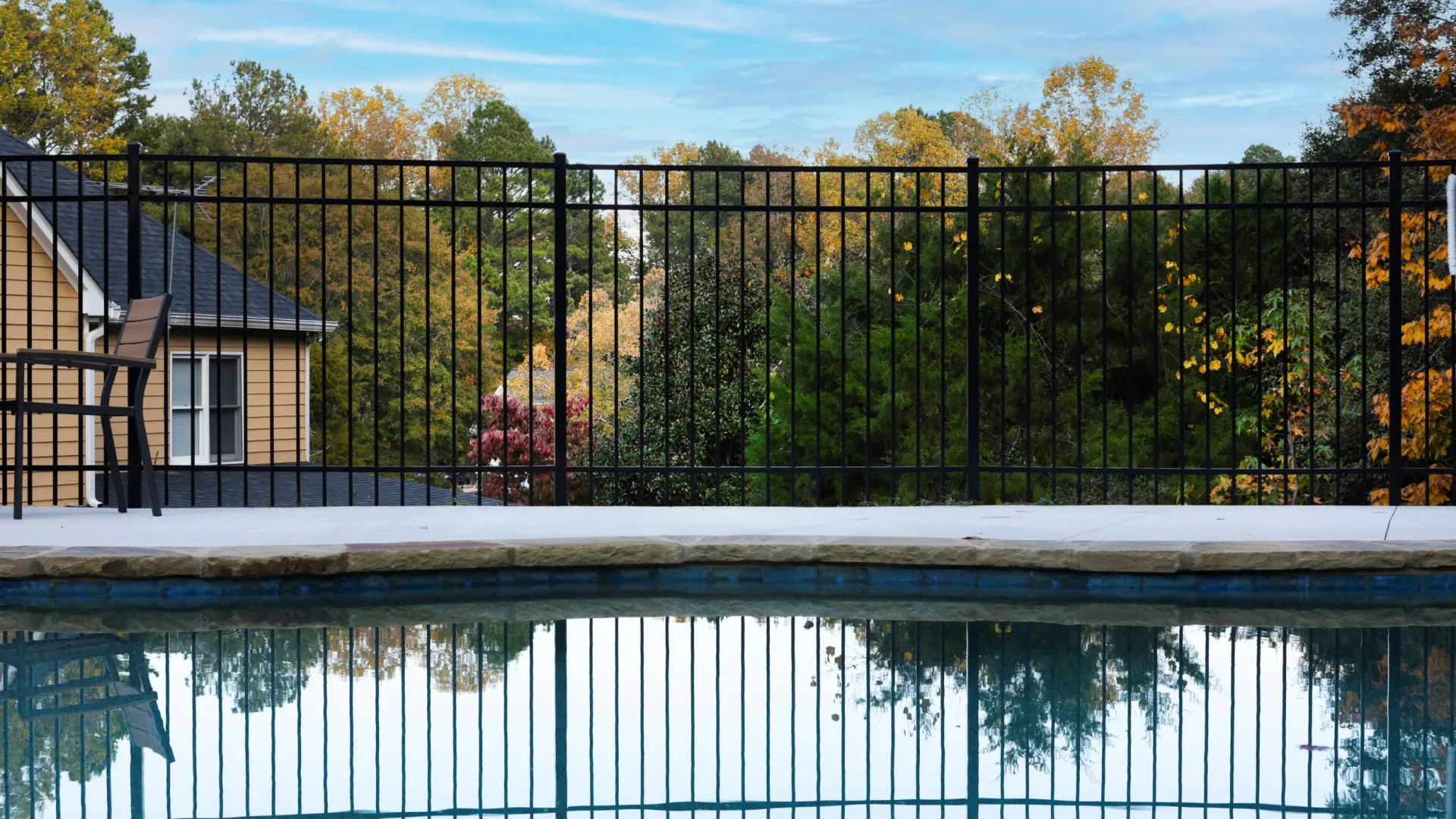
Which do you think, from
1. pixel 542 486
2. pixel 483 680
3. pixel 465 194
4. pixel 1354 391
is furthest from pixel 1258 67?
pixel 483 680

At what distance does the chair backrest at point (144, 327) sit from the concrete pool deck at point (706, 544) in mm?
784

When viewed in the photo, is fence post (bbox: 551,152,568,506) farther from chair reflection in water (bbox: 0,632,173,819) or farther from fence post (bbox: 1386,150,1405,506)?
fence post (bbox: 1386,150,1405,506)

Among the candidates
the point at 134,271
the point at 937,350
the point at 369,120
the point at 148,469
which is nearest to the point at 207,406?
the point at 937,350

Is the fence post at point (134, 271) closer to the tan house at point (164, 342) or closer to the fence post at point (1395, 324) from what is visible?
the tan house at point (164, 342)

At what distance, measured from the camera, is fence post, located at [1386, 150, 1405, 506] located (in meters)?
6.59

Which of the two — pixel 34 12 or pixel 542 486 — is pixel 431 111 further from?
pixel 542 486

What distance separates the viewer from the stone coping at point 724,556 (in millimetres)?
4875

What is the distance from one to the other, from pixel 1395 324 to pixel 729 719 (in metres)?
4.56

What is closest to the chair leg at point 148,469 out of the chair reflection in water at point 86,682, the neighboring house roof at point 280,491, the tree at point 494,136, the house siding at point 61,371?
the chair reflection in water at point 86,682

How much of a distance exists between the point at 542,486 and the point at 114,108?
49.7 feet

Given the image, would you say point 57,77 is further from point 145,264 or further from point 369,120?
point 145,264

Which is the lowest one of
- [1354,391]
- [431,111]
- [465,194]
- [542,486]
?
[542,486]

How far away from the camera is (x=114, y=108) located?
2730 centimetres

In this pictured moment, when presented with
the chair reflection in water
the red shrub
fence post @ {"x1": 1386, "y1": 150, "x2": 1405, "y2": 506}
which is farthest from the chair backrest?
the red shrub
